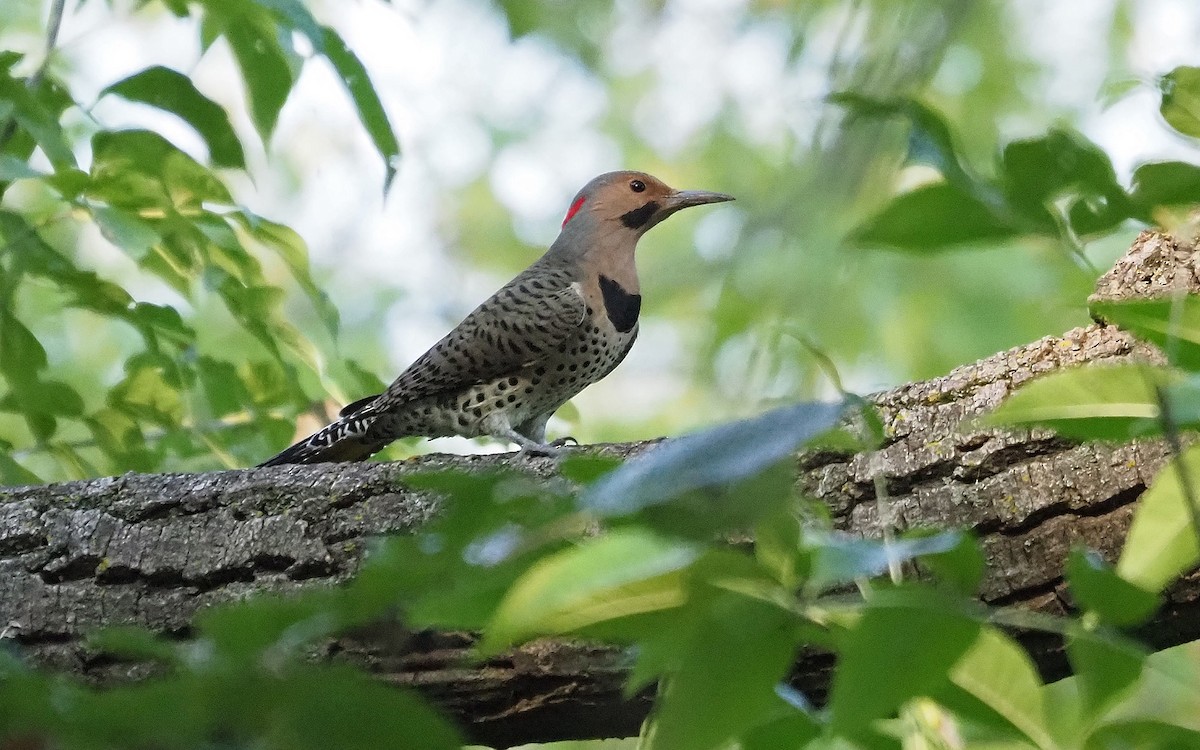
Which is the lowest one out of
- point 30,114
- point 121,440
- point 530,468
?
point 530,468

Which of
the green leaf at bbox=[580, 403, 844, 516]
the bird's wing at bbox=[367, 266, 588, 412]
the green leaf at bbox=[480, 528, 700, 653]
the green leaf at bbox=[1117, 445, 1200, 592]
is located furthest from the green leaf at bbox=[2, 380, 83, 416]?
the green leaf at bbox=[1117, 445, 1200, 592]

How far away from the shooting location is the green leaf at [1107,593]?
29.6 inches

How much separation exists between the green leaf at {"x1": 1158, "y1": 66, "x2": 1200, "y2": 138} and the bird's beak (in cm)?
381

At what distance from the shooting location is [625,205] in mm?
5180

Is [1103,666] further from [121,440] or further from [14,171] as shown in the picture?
[121,440]

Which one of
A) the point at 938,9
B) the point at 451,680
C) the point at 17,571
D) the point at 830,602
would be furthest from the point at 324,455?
the point at 830,602

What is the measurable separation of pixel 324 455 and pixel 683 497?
3.70 m

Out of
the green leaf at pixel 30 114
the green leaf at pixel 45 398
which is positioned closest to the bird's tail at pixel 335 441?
the green leaf at pixel 45 398

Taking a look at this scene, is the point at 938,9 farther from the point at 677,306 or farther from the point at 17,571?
the point at 677,306

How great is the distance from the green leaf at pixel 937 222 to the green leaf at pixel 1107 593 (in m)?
0.22

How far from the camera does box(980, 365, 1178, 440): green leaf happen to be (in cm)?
91

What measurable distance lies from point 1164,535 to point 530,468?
1.78 m

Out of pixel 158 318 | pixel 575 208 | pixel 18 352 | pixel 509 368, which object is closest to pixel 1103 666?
pixel 158 318

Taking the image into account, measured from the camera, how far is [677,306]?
20.2 ft
